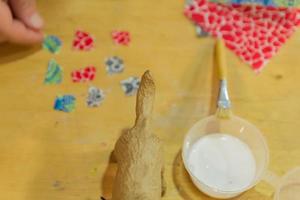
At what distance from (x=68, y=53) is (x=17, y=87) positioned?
0.10 m

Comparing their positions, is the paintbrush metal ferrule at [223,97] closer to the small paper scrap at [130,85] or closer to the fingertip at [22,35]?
the small paper scrap at [130,85]

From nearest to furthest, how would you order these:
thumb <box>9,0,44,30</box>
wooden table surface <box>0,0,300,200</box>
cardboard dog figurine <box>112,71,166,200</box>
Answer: cardboard dog figurine <box>112,71,166,200</box> < wooden table surface <box>0,0,300,200</box> < thumb <box>9,0,44,30</box>

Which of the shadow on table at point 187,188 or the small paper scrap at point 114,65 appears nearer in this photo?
the shadow on table at point 187,188

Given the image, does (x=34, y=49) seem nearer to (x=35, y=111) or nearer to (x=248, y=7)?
(x=35, y=111)

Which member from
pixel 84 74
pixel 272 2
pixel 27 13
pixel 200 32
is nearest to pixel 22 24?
pixel 27 13

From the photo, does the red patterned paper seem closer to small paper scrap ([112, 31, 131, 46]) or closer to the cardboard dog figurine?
small paper scrap ([112, 31, 131, 46])

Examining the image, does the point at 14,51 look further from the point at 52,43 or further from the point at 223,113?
the point at 223,113

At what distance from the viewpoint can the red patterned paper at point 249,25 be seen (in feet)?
2.59

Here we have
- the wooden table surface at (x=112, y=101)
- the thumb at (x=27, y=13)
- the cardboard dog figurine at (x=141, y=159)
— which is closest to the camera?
the cardboard dog figurine at (x=141, y=159)

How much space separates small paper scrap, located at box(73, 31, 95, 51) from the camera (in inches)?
31.4

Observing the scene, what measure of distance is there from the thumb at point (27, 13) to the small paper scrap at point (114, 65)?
0.13 meters

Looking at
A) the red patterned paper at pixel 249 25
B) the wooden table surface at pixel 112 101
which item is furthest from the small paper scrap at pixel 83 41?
the red patterned paper at pixel 249 25

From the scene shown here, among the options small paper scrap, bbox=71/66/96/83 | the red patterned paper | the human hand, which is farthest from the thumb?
the red patterned paper

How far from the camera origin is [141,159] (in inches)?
22.7
